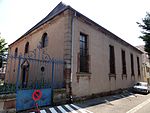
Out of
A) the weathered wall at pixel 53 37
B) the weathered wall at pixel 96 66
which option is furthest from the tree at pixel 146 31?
the weathered wall at pixel 53 37

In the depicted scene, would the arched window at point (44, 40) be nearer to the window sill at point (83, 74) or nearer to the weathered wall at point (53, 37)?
the weathered wall at point (53, 37)

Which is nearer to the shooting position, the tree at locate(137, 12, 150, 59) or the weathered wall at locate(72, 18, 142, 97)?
the weathered wall at locate(72, 18, 142, 97)

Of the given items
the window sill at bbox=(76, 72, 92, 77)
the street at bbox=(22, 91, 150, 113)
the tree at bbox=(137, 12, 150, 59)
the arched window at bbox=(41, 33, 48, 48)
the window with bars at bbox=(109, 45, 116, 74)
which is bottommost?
the street at bbox=(22, 91, 150, 113)

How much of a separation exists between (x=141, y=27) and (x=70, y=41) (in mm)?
12563

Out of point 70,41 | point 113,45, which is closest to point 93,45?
point 70,41

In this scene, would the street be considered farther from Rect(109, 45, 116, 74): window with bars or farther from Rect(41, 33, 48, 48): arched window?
Rect(41, 33, 48, 48): arched window

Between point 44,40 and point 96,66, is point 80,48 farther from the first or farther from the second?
point 44,40

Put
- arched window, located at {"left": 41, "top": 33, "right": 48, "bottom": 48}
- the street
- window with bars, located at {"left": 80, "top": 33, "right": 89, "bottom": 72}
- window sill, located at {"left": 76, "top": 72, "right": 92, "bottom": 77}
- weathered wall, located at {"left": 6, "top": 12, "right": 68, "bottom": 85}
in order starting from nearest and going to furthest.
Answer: the street
window sill, located at {"left": 76, "top": 72, "right": 92, "bottom": 77}
weathered wall, located at {"left": 6, "top": 12, "right": 68, "bottom": 85}
window with bars, located at {"left": 80, "top": 33, "right": 89, "bottom": 72}
arched window, located at {"left": 41, "top": 33, "right": 48, "bottom": 48}

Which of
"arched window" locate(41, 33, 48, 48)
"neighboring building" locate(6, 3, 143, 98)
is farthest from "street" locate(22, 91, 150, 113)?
"arched window" locate(41, 33, 48, 48)

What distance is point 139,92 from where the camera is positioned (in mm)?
13922

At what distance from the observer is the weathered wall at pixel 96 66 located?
817 centimetres

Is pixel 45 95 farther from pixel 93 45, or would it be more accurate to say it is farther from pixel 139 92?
pixel 139 92

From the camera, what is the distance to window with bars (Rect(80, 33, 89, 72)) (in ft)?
29.2

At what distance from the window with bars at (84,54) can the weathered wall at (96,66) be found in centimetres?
34
